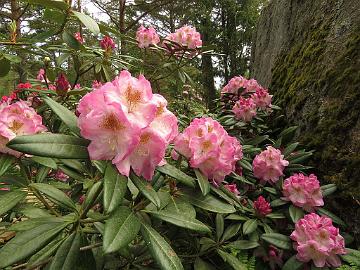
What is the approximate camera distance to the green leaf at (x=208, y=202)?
3.72 ft

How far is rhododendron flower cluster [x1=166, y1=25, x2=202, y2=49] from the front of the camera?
2.46 m

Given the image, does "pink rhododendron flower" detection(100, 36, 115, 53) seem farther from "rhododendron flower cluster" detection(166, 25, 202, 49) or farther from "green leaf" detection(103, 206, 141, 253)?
"green leaf" detection(103, 206, 141, 253)

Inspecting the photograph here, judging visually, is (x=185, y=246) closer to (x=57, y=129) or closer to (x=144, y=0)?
(x=57, y=129)

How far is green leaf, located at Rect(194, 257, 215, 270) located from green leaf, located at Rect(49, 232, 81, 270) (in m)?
0.48

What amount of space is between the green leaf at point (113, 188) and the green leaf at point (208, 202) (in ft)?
1.17

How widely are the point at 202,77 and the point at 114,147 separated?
1014cm

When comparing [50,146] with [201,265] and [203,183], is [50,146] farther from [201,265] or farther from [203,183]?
[201,265]

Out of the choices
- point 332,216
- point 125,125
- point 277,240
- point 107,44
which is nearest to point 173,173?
point 125,125

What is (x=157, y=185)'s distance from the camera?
1097mm

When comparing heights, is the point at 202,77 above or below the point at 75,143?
below

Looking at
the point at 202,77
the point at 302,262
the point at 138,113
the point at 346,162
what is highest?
the point at 138,113

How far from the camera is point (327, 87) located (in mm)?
2244

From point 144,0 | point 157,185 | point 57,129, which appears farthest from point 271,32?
point 144,0

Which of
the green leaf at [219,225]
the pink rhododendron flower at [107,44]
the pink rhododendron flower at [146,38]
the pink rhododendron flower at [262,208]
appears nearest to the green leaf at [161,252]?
the green leaf at [219,225]
